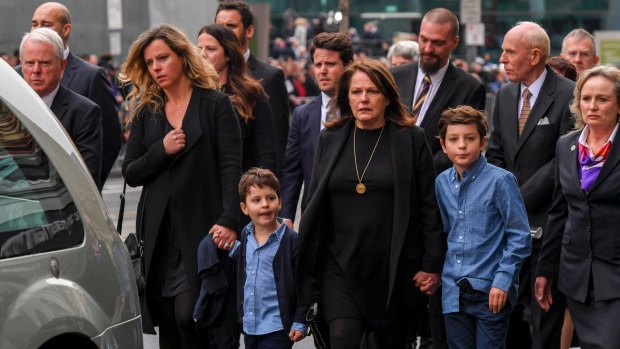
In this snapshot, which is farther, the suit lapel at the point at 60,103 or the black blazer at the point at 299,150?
the black blazer at the point at 299,150

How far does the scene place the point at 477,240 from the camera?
23.9 feet

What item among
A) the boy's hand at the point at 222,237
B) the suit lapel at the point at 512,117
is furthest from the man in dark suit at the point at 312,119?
the suit lapel at the point at 512,117

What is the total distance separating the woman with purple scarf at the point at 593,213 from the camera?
694 cm

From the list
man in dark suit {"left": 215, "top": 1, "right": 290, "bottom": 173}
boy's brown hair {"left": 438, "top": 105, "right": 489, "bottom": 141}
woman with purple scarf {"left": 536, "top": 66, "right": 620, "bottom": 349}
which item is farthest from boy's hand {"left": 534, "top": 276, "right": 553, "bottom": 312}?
man in dark suit {"left": 215, "top": 1, "right": 290, "bottom": 173}

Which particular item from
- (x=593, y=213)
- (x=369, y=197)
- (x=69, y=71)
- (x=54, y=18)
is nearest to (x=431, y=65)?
(x=369, y=197)

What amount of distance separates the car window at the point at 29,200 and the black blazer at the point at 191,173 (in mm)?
2205

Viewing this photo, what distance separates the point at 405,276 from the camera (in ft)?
23.3

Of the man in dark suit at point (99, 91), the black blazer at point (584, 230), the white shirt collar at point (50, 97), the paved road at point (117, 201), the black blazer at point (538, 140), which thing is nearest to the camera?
the black blazer at point (584, 230)

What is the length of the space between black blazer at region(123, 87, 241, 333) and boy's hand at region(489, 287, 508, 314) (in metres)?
1.42

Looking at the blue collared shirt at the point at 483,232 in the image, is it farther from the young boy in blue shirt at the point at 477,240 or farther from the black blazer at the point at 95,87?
the black blazer at the point at 95,87

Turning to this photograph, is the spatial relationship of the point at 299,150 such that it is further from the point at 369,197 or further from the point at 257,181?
the point at 369,197

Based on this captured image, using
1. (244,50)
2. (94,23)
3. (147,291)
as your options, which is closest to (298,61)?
(94,23)

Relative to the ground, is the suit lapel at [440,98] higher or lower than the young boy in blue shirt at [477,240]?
higher

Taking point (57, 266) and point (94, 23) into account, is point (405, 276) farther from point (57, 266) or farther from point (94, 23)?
point (94, 23)
